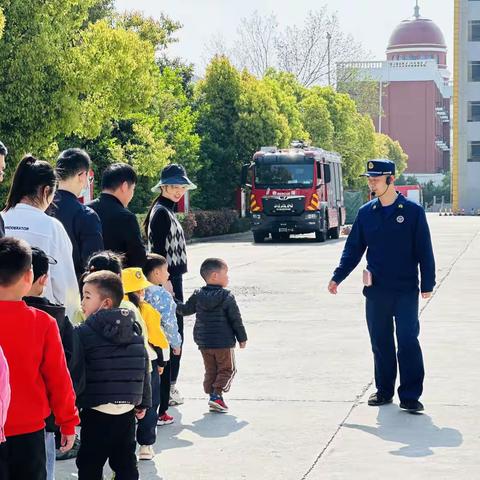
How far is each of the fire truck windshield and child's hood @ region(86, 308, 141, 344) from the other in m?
33.4

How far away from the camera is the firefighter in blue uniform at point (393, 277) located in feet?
28.1

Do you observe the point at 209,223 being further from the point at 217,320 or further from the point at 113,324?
the point at 113,324

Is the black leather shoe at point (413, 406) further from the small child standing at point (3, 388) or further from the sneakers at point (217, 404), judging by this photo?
the small child standing at point (3, 388)

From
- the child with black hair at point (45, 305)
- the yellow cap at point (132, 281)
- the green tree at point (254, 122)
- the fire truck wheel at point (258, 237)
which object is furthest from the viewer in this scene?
the green tree at point (254, 122)

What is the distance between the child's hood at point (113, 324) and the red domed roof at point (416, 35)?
152181 mm

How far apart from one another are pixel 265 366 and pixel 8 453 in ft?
20.3

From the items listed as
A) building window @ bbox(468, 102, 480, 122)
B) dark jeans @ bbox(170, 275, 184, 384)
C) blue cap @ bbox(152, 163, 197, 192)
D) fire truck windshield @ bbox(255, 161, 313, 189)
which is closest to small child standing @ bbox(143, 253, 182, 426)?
dark jeans @ bbox(170, 275, 184, 384)

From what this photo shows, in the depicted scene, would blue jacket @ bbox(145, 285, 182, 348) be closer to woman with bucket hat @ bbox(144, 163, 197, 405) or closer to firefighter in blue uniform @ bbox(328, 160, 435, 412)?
woman with bucket hat @ bbox(144, 163, 197, 405)

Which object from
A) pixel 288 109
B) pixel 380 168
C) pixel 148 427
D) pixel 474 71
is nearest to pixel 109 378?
pixel 148 427

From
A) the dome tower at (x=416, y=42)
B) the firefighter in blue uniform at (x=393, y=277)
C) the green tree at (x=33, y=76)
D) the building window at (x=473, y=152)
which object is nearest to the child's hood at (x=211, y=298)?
the firefighter in blue uniform at (x=393, y=277)

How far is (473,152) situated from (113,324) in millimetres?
96595

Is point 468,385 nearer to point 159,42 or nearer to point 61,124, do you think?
point 61,124

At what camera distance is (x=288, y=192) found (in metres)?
38.6

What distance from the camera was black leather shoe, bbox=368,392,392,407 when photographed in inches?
343
